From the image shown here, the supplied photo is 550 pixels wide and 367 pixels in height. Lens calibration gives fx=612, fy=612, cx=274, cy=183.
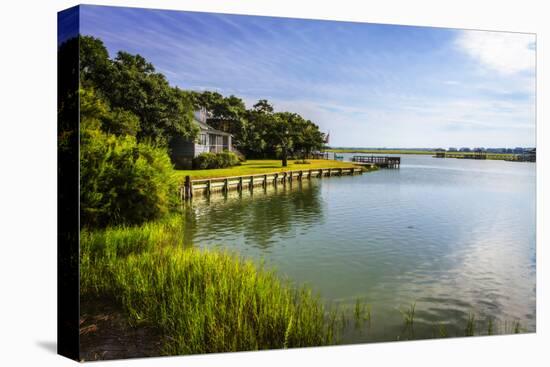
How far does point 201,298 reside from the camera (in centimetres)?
730

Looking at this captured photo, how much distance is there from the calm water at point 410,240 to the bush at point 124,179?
0.67 metres

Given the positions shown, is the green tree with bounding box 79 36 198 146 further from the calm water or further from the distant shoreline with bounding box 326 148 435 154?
the distant shoreline with bounding box 326 148 435 154

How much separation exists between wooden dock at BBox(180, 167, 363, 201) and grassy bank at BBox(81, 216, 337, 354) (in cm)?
154

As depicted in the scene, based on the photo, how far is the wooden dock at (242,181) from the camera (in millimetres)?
9486

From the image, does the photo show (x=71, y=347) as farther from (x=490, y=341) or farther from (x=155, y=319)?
(x=490, y=341)

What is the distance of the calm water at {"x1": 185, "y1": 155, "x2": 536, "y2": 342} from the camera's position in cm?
822

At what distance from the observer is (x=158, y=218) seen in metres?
9.75

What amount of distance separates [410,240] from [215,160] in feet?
10.3

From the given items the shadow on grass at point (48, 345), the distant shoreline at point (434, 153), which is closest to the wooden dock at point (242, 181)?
the distant shoreline at point (434, 153)

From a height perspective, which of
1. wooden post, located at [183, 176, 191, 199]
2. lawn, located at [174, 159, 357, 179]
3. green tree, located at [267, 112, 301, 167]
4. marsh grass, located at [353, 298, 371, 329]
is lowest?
marsh grass, located at [353, 298, 371, 329]

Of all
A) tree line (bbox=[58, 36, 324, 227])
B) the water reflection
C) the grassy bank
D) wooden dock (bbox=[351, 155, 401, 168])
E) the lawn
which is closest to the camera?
the grassy bank

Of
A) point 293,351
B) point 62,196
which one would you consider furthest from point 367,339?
point 62,196

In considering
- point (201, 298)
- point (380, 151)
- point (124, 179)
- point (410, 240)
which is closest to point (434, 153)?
point (380, 151)

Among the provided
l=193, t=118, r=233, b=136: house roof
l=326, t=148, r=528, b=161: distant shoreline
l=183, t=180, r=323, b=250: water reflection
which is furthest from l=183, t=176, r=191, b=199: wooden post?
l=326, t=148, r=528, b=161: distant shoreline
